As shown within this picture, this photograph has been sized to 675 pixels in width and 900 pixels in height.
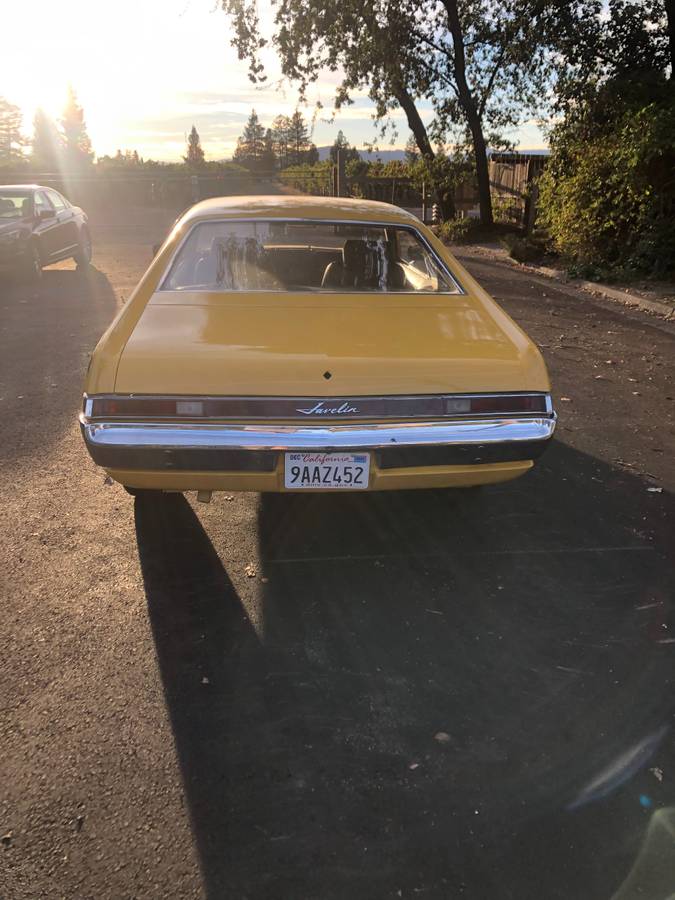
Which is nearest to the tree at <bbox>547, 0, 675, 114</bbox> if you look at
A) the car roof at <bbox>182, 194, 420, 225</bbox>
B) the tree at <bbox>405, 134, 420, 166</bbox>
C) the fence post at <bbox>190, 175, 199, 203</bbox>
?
the tree at <bbox>405, 134, 420, 166</bbox>

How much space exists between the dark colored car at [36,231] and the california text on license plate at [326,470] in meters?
9.85

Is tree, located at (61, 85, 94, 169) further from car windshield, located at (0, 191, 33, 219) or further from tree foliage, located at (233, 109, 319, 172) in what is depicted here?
car windshield, located at (0, 191, 33, 219)

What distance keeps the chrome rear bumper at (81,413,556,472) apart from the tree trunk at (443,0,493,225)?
1591cm

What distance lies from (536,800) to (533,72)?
55.1 feet

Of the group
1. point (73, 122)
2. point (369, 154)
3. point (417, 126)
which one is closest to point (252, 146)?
point (73, 122)

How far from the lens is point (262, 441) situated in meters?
2.78

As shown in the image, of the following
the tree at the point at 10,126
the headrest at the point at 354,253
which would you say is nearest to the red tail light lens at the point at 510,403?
the headrest at the point at 354,253

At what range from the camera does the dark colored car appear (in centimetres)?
1088

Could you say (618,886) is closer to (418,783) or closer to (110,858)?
(418,783)

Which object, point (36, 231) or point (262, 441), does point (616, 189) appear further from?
point (262, 441)

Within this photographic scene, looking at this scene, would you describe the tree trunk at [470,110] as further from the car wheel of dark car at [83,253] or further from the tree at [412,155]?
the car wheel of dark car at [83,253]

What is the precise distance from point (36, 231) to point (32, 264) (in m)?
0.55

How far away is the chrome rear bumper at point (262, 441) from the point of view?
2777 mm

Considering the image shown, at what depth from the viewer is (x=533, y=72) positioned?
15.4 meters
